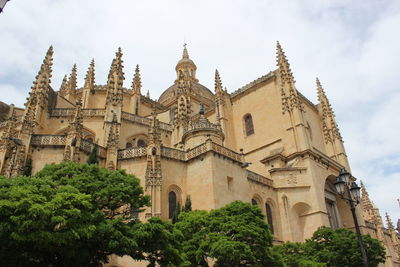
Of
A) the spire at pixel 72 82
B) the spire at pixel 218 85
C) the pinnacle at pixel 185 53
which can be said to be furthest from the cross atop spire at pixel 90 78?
the pinnacle at pixel 185 53

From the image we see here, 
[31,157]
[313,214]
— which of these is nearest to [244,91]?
[313,214]

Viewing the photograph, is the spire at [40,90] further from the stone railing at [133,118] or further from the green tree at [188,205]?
the green tree at [188,205]

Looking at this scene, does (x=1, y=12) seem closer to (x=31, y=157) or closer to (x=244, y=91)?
(x=31, y=157)

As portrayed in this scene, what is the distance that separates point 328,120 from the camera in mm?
40031

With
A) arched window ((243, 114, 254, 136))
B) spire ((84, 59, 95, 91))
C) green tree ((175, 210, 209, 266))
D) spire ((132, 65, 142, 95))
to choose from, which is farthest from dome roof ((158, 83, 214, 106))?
green tree ((175, 210, 209, 266))

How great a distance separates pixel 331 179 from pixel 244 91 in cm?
1274

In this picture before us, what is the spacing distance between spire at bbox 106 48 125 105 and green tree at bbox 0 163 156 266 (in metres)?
14.4

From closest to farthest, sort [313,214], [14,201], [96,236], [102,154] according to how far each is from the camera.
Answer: [14,201] < [96,236] < [102,154] < [313,214]

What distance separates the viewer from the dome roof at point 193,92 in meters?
47.3

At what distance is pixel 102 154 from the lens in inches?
919

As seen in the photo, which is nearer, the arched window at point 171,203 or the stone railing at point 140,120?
the arched window at point 171,203

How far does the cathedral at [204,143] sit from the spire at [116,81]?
9 centimetres

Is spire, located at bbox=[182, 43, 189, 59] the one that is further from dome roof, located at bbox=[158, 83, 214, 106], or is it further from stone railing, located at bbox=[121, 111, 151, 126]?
stone railing, located at bbox=[121, 111, 151, 126]

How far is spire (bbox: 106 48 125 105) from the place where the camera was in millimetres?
28362
